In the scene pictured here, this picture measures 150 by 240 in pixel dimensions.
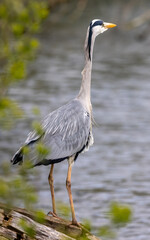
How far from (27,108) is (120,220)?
14132 millimetres

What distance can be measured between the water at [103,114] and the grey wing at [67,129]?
9.71 feet

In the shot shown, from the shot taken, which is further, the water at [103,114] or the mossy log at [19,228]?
the water at [103,114]

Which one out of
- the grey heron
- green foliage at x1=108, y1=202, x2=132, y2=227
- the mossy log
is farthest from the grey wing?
green foliage at x1=108, y1=202, x2=132, y2=227

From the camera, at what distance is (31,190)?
269 centimetres

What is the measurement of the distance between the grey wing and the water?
296 centimetres

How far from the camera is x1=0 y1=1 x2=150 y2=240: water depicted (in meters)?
11.1

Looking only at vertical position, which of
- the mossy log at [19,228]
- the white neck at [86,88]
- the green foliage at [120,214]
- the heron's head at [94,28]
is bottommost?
the mossy log at [19,228]

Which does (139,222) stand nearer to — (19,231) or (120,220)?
(19,231)

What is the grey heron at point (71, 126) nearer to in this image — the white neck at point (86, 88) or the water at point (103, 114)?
the white neck at point (86, 88)

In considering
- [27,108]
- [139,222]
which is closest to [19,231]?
[139,222]

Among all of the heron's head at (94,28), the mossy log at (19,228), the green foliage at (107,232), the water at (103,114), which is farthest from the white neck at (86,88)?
the green foliage at (107,232)

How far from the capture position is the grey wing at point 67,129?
644 cm

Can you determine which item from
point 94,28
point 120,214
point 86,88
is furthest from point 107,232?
point 94,28

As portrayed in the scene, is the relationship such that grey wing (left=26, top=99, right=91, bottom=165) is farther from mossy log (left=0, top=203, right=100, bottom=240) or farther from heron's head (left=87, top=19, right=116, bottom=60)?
mossy log (left=0, top=203, right=100, bottom=240)
